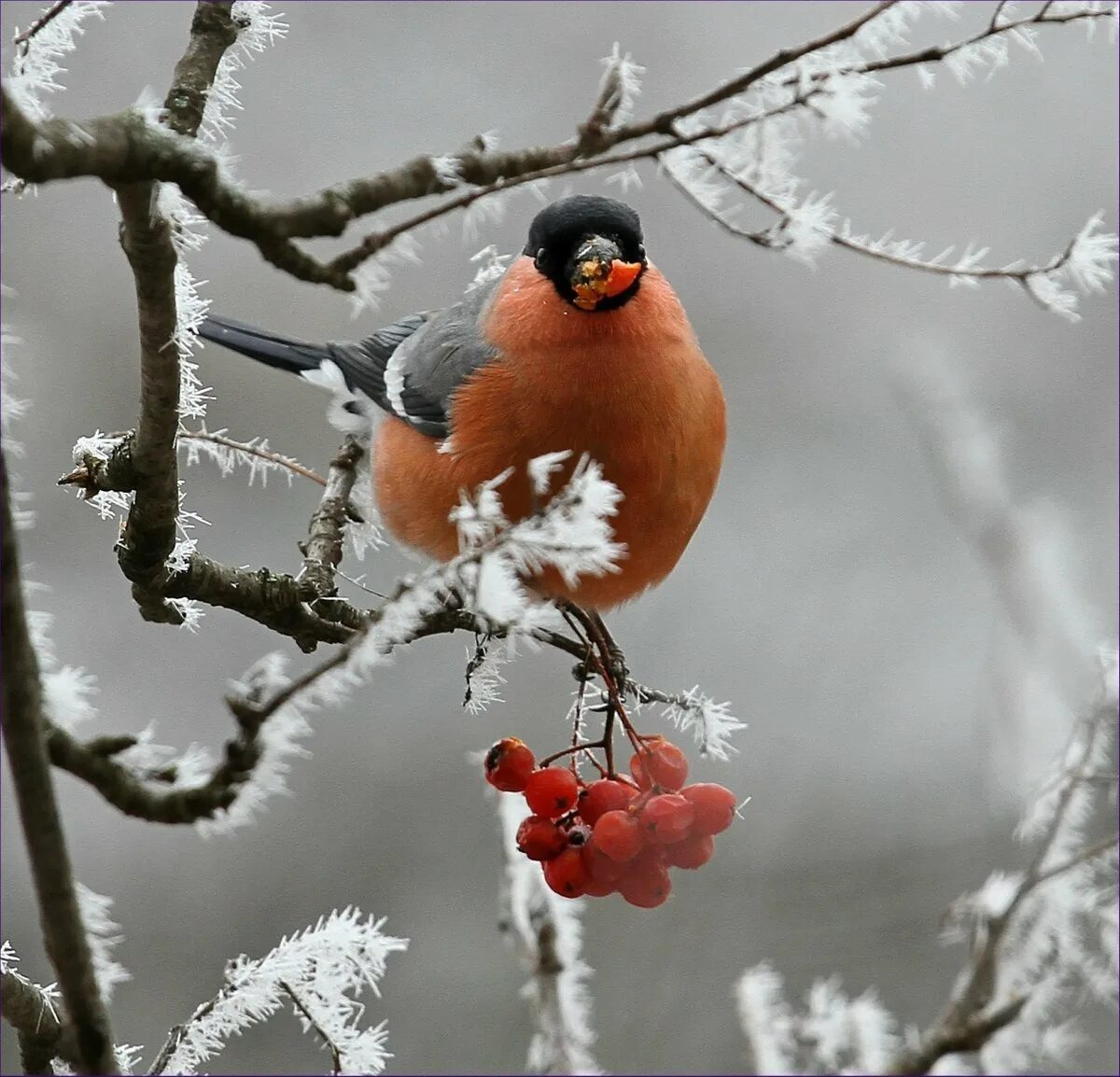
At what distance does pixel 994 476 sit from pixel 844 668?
A: 5.66ft

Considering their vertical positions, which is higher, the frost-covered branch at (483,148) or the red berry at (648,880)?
the frost-covered branch at (483,148)

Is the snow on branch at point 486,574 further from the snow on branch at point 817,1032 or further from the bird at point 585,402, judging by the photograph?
the snow on branch at point 817,1032

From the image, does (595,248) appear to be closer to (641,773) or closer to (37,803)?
(641,773)

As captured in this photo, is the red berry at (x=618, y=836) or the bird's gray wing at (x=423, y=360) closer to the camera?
the red berry at (x=618, y=836)

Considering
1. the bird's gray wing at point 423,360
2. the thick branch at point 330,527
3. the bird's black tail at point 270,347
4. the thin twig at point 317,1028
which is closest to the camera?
the thin twig at point 317,1028

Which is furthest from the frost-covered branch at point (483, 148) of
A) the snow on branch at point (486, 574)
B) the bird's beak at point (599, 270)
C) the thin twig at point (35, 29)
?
the thin twig at point (35, 29)

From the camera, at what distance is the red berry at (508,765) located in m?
1.48

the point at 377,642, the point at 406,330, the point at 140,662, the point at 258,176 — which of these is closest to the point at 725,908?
the point at 406,330

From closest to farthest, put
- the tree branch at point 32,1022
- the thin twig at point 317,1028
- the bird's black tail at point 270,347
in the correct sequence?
1. the tree branch at point 32,1022
2. the thin twig at point 317,1028
3. the bird's black tail at point 270,347

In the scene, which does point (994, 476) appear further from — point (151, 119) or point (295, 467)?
point (151, 119)

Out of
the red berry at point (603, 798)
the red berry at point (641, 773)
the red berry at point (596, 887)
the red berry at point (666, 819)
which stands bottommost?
the red berry at point (596, 887)

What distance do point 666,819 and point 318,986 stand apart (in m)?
0.40

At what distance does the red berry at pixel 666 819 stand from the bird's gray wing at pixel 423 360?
0.70m

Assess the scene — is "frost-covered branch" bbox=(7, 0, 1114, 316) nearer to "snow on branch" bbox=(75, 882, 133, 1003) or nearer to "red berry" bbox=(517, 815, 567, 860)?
"snow on branch" bbox=(75, 882, 133, 1003)
